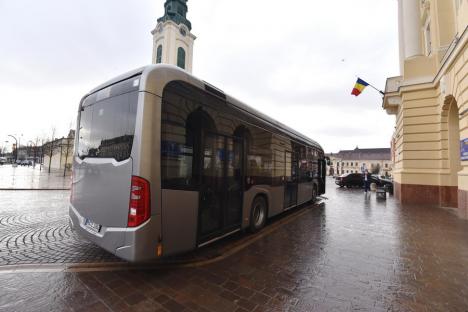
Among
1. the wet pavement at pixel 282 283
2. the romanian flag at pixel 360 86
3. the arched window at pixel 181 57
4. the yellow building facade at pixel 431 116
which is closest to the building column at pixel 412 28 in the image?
the yellow building facade at pixel 431 116

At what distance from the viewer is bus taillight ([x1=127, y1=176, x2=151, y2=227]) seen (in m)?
3.06

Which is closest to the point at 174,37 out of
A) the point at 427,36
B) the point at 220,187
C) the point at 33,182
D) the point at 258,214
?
the point at 33,182

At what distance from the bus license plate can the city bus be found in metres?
0.02

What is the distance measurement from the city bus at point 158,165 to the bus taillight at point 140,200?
0.5 inches

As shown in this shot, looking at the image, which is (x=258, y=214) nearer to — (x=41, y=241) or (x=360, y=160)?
(x=41, y=241)

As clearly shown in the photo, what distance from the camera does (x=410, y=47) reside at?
12742 mm

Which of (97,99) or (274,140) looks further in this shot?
(274,140)

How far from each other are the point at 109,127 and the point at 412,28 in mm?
16872

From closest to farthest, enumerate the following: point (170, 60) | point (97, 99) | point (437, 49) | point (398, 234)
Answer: point (97, 99) < point (398, 234) < point (437, 49) < point (170, 60)

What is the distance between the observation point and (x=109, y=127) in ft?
12.0

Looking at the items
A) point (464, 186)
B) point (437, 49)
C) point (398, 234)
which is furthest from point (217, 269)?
point (437, 49)

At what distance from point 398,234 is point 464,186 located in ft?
13.3

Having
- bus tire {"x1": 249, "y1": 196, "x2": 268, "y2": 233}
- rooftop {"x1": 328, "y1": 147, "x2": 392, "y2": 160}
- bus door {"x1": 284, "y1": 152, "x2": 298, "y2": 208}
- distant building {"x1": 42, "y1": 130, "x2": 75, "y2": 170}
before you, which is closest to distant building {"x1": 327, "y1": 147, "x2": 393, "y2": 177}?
rooftop {"x1": 328, "y1": 147, "x2": 392, "y2": 160}

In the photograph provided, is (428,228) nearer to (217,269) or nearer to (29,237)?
(217,269)
